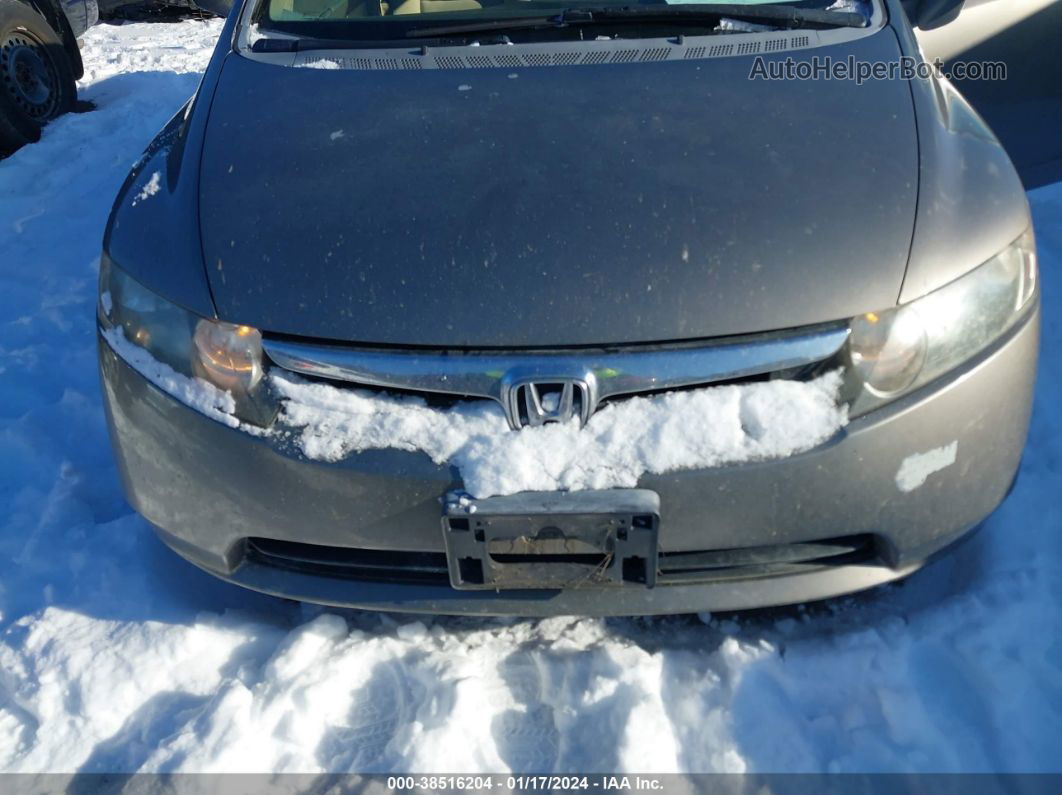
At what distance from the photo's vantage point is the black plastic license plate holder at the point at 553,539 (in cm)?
181

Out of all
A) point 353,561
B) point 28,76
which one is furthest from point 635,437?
point 28,76

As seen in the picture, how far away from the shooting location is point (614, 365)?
1.84 m

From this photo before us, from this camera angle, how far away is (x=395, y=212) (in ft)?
6.80

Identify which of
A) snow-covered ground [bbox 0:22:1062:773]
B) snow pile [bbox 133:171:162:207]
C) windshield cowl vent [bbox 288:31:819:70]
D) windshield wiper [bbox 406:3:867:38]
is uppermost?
windshield wiper [bbox 406:3:867:38]

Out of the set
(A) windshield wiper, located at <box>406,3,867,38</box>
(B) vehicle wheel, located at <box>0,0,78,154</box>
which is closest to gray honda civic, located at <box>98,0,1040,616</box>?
(A) windshield wiper, located at <box>406,3,867,38</box>

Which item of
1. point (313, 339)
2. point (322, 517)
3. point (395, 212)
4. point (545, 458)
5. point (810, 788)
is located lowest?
point (810, 788)

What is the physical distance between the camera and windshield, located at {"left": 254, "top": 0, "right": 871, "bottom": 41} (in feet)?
8.67

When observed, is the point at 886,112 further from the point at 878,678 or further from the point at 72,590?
the point at 72,590

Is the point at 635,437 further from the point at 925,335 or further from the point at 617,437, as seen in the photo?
the point at 925,335

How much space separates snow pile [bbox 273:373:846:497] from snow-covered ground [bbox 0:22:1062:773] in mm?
593

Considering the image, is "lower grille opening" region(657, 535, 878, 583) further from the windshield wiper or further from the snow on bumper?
the windshield wiper

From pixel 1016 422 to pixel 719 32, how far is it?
1304 mm

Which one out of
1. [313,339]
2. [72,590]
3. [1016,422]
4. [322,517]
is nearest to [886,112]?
[1016,422]

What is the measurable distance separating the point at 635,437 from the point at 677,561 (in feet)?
1.08
